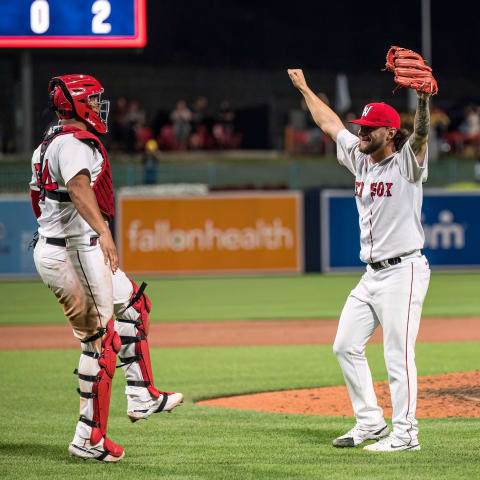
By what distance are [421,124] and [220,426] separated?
2.57 meters

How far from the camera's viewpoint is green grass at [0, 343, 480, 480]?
17.9 ft

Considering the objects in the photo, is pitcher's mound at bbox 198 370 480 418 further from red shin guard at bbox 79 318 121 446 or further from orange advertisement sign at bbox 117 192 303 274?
orange advertisement sign at bbox 117 192 303 274

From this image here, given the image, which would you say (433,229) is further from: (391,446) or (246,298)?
(391,446)

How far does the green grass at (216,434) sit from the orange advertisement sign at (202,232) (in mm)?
9272

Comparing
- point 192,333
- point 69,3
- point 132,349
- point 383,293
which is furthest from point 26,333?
point 383,293

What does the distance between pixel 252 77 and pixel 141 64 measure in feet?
12.1

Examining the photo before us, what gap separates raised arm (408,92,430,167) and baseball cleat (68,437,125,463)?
7.81 feet

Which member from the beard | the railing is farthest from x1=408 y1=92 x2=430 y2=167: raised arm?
the railing

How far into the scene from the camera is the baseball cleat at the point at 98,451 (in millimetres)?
5695

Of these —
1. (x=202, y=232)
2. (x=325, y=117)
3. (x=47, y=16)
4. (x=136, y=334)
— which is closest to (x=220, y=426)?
(x=136, y=334)

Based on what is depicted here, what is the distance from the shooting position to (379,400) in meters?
7.84

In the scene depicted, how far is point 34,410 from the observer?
7.73 meters

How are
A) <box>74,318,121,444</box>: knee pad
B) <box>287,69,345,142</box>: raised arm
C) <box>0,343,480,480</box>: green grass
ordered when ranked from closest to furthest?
<box>0,343,480,480</box>: green grass → <box>74,318,121,444</box>: knee pad → <box>287,69,345,142</box>: raised arm

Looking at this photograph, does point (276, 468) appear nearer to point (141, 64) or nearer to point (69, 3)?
point (69, 3)
